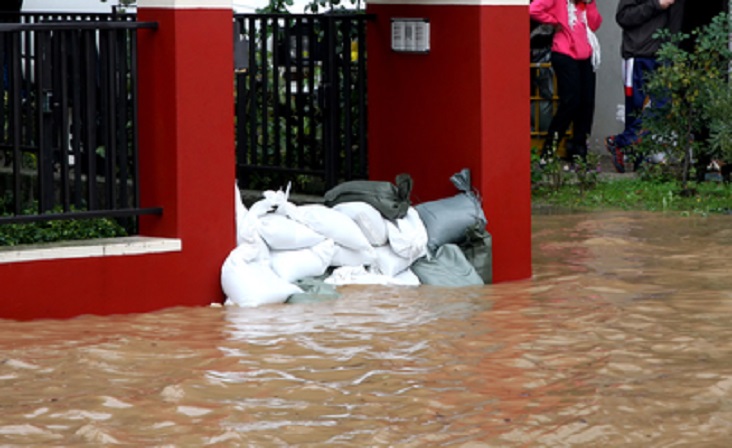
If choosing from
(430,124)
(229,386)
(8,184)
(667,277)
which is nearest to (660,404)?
(229,386)

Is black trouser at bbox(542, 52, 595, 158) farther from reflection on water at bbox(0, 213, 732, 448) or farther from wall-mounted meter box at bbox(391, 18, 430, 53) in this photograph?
reflection on water at bbox(0, 213, 732, 448)

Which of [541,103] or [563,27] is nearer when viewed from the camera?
[563,27]

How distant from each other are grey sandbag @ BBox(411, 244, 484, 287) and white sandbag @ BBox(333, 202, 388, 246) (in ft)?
1.04

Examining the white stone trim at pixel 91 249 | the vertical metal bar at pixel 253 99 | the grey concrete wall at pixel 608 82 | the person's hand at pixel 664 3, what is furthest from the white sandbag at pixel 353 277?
the grey concrete wall at pixel 608 82

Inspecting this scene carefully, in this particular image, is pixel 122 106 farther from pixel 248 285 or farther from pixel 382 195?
pixel 382 195

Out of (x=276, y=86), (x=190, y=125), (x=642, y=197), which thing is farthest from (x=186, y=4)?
(x=642, y=197)

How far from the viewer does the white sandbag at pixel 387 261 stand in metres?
9.57

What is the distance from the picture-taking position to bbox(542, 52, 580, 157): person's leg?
1473 centimetres

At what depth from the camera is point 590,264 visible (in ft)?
34.1

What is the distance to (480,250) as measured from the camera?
9.83m

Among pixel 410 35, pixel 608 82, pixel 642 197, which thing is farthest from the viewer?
pixel 608 82

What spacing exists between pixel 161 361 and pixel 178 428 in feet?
4.06

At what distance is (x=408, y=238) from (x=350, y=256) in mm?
374

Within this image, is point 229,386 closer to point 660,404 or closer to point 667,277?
point 660,404
